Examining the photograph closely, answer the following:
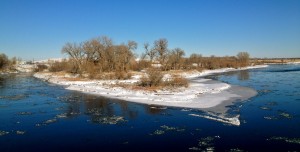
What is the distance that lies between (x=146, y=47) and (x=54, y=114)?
6089 cm

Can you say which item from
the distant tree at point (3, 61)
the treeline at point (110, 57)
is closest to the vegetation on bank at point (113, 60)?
the treeline at point (110, 57)

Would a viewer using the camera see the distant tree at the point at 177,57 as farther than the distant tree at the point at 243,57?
No

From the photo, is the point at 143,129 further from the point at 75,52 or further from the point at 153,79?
the point at 75,52

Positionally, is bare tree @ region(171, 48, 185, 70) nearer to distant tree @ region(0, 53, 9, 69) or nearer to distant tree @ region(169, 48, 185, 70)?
distant tree @ region(169, 48, 185, 70)

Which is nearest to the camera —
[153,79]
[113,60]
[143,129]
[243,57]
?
[143,129]

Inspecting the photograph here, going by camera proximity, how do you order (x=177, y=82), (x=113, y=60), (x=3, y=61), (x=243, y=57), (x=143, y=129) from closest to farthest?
(x=143, y=129) → (x=177, y=82) → (x=113, y=60) → (x=3, y=61) → (x=243, y=57)

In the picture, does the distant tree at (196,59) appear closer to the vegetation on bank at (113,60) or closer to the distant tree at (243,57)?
the vegetation on bank at (113,60)

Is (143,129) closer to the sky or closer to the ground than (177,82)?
closer to the ground

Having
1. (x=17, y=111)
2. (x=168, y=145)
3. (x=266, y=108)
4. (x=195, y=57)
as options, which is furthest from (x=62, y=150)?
A: (x=195, y=57)

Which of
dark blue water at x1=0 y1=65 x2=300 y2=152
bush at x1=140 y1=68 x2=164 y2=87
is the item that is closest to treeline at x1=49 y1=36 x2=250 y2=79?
bush at x1=140 y1=68 x2=164 y2=87

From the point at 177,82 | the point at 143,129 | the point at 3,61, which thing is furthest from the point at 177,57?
the point at 143,129

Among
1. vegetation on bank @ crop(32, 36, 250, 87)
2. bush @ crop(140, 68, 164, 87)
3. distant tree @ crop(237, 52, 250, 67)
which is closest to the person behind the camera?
bush @ crop(140, 68, 164, 87)

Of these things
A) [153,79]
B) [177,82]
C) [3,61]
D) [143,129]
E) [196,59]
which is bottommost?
[143,129]

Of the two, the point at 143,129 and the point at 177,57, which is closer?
the point at 143,129
